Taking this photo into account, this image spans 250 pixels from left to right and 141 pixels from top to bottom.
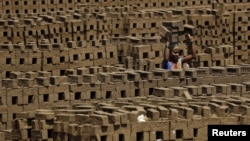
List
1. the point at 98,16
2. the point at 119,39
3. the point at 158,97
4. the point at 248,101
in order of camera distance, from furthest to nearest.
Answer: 1. the point at 98,16
2. the point at 119,39
3. the point at 158,97
4. the point at 248,101

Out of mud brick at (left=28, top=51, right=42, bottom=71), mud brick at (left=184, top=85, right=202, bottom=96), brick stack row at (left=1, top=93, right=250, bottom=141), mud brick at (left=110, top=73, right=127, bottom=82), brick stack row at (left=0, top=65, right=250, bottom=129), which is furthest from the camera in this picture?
mud brick at (left=28, top=51, right=42, bottom=71)

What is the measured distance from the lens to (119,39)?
308 ft

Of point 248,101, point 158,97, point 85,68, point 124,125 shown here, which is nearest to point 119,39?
point 85,68

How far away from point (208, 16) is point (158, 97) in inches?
1453

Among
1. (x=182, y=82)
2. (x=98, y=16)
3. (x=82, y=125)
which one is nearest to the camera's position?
(x=82, y=125)

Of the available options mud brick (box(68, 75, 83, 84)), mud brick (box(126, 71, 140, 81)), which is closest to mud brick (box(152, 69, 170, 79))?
mud brick (box(126, 71, 140, 81))

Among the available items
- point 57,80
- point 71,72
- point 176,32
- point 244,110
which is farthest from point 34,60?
point 244,110

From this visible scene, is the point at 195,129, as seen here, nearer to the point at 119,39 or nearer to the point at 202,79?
the point at 202,79

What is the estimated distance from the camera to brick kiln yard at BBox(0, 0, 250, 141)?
61156 millimetres

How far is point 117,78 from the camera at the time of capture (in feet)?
255

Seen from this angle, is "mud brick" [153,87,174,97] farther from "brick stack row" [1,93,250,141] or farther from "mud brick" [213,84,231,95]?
"brick stack row" [1,93,250,141]

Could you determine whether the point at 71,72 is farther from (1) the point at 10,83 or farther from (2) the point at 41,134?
(2) the point at 41,134

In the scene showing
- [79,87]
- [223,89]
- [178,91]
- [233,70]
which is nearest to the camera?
[178,91]

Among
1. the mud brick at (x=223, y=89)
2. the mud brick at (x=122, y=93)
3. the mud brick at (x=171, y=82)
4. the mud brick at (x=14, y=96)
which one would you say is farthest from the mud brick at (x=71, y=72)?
the mud brick at (x=223, y=89)
